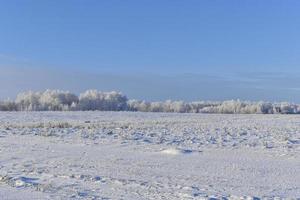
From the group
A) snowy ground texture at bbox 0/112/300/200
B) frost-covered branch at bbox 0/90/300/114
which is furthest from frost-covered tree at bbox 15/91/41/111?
snowy ground texture at bbox 0/112/300/200

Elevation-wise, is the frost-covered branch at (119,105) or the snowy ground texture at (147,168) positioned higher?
the frost-covered branch at (119,105)

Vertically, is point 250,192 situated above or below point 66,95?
below

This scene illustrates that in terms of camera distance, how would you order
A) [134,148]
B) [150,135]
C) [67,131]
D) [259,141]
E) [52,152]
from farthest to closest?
1. [67,131]
2. [150,135]
3. [259,141]
4. [134,148]
5. [52,152]

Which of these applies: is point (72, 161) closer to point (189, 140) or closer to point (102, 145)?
point (102, 145)

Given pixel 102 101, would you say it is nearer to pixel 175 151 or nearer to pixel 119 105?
pixel 119 105

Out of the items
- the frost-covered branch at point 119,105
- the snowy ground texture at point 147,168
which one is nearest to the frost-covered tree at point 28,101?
the frost-covered branch at point 119,105

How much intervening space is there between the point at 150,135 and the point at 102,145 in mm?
4976

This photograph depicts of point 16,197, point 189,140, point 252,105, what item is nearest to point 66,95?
point 252,105

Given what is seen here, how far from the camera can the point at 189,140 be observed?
21156 mm

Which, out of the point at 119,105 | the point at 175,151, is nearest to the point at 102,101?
the point at 119,105

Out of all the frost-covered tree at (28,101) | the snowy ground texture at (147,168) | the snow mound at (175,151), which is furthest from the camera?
the frost-covered tree at (28,101)

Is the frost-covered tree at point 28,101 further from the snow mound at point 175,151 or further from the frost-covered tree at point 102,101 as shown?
the snow mound at point 175,151

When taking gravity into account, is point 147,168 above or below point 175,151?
below

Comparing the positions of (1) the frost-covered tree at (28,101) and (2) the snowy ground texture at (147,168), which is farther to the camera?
(1) the frost-covered tree at (28,101)
